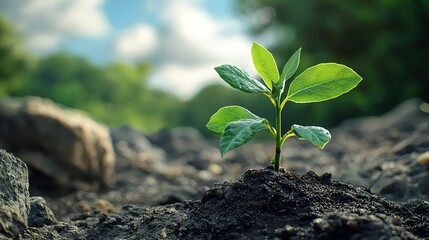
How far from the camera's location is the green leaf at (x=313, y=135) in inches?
72.0

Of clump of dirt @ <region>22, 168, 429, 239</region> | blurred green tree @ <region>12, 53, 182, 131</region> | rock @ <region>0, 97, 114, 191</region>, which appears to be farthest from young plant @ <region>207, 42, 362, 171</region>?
blurred green tree @ <region>12, 53, 182, 131</region>

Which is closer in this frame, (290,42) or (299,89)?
(299,89)

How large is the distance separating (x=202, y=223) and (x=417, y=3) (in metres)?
13.7

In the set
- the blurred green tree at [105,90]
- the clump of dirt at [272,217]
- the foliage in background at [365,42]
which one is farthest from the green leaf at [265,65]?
the blurred green tree at [105,90]

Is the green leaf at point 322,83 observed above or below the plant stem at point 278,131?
above

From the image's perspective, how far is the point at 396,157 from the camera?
14.4 ft

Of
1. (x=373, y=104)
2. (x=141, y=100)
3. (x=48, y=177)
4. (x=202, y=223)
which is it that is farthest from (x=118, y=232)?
(x=141, y=100)

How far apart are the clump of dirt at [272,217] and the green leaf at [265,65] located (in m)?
0.38

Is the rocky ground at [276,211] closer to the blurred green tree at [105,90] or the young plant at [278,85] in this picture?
the young plant at [278,85]

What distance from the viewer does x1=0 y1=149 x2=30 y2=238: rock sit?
2.02m

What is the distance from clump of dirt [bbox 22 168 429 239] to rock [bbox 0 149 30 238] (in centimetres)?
7

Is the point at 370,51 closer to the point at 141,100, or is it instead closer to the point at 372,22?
the point at 372,22

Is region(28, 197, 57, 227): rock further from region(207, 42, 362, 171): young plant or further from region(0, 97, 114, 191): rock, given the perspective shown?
region(0, 97, 114, 191): rock

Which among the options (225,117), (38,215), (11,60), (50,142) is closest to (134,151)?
(50,142)
